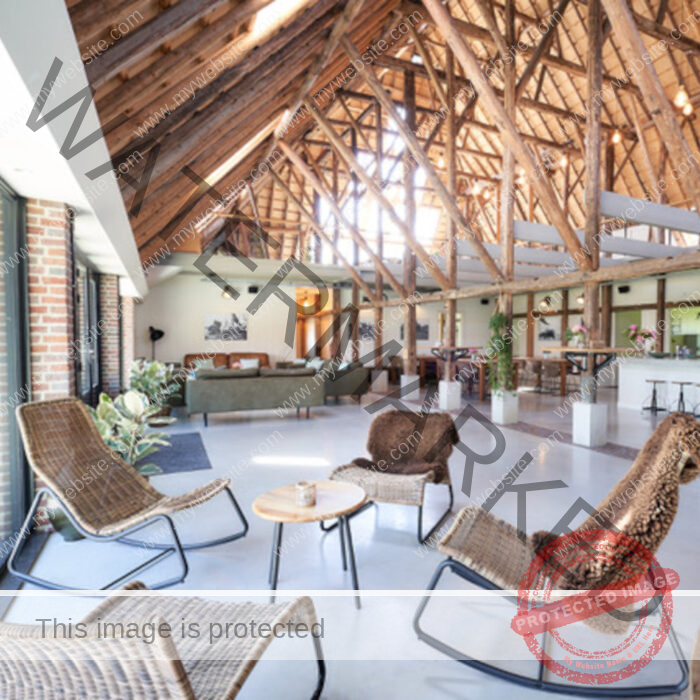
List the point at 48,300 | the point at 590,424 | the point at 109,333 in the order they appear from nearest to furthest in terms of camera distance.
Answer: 1. the point at 48,300
2. the point at 590,424
3. the point at 109,333

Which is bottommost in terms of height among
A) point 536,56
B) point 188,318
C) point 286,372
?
point 286,372

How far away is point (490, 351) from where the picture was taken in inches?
282

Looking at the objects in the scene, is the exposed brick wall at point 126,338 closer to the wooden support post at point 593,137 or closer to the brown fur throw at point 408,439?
the brown fur throw at point 408,439

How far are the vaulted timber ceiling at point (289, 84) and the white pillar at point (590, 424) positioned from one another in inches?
99.9

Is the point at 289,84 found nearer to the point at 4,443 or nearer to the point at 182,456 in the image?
the point at 182,456

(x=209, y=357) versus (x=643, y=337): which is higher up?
(x=643, y=337)

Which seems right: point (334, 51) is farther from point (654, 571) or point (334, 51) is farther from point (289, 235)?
point (289, 235)

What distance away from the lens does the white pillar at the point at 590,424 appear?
18.3 feet

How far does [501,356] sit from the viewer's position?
7055 mm

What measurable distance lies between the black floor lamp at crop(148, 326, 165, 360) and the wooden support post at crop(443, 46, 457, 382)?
8.09 m

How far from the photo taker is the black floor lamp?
40.6ft

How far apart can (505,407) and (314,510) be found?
5426 millimetres

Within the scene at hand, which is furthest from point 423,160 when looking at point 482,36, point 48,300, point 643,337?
point 48,300

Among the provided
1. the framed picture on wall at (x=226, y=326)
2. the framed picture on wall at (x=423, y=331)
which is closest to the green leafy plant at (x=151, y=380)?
the framed picture on wall at (x=226, y=326)
